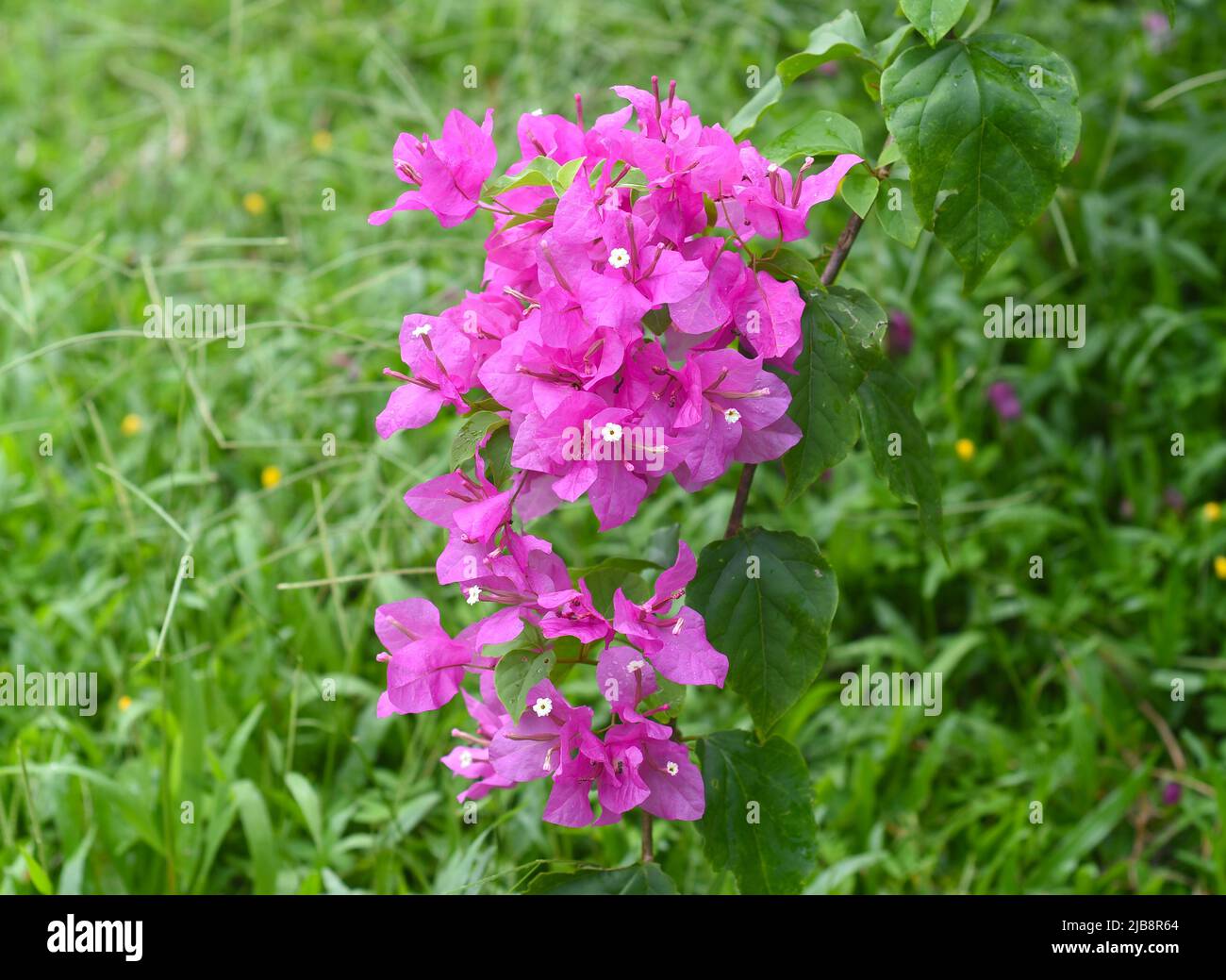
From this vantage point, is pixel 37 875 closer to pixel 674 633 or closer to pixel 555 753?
pixel 555 753

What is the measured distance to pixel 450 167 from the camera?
1.02 m

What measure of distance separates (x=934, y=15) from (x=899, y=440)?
370 millimetres

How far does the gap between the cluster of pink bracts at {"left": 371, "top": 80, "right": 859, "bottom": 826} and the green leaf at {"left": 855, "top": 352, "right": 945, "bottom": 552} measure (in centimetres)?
11

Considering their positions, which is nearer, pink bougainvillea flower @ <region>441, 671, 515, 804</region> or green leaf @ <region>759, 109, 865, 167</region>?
green leaf @ <region>759, 109, 865, 167</region>

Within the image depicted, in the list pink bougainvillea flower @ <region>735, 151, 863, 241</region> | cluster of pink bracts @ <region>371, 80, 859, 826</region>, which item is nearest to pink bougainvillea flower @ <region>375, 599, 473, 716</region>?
cluster of pink bracts @ <region>371, 80, 859, 826</region>

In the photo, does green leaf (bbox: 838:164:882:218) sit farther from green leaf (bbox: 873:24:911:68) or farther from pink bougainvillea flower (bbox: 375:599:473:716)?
pink bougainvillea flower (bbox: 375:599:473:716)

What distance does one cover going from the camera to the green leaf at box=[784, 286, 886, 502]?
41.3 inches

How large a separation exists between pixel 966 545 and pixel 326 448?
3.73 ft

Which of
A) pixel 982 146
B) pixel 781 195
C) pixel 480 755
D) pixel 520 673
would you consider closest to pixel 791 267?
pixel 781 195

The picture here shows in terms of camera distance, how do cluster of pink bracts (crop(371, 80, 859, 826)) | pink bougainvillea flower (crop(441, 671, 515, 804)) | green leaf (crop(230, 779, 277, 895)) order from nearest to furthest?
cluster of pink bracts (crop(371, 80, 859, 826)) → pink bougainvillea flower (crop(441, 671, 515, 804)) → green leaf (crop(230, 779, 277, 895))

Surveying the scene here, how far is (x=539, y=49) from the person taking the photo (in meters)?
3.35

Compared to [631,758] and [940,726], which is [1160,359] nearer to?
[940,726]
